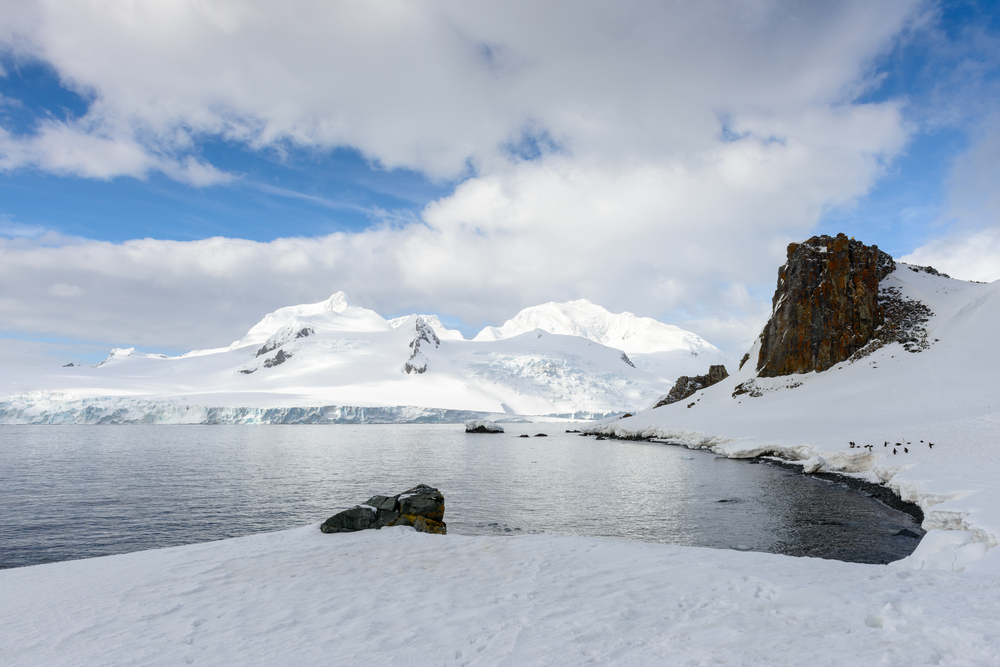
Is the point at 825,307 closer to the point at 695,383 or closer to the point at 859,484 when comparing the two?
the point at 695,383

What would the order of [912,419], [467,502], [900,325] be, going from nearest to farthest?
[467,502]
[912,419]
[900,325]

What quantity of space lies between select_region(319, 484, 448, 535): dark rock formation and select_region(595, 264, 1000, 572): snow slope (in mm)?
12660

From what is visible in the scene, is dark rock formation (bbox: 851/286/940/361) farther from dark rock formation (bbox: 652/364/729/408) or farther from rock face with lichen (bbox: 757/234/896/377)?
dark rock formation (bbox: 652/364/729/408)

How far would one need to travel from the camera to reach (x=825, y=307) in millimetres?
65312

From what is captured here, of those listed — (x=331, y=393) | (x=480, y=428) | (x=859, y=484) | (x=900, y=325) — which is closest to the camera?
Result: (x=859, y=484)

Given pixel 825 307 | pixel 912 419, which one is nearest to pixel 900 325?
pixel 825 307

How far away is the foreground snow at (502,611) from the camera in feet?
21.0

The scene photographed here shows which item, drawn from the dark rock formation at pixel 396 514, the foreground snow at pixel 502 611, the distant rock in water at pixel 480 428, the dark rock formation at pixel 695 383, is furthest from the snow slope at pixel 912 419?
the distant rock in water at pixel 480 428

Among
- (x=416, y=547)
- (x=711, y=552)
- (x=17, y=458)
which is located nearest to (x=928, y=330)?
(x=711, y=552)

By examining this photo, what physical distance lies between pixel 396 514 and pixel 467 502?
11116 mm

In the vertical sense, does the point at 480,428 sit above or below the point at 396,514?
below

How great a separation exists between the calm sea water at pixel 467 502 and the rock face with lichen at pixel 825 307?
95.4 ft

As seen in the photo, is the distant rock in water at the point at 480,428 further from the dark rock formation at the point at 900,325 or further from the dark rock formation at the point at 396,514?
the dark rock formation at the point at 396,514

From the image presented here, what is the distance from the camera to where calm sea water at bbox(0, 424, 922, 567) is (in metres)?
18.5
